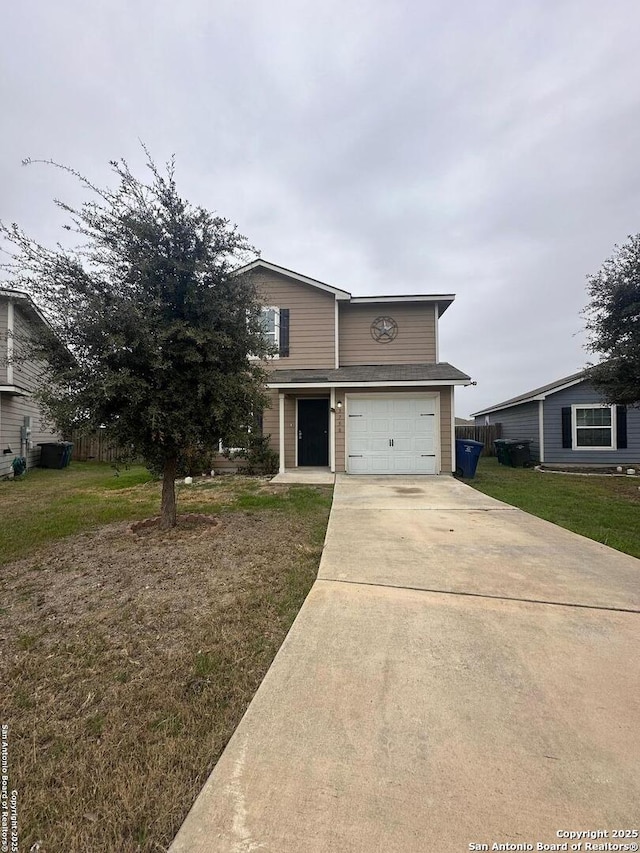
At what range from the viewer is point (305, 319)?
1145cm

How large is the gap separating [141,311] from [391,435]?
7.48 m

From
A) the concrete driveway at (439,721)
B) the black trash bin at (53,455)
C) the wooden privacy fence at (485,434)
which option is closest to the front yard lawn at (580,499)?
the concrete driveway at (439,721)

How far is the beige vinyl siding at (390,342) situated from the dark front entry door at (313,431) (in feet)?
5.69

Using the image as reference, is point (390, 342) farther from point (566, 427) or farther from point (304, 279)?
point (566, 427)

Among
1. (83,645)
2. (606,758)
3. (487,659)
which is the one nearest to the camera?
(606,758)

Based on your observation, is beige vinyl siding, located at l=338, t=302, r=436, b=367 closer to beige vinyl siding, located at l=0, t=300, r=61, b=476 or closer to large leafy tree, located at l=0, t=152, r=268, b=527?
large leafy tree, located at l=0, t=152, r=268, b=527

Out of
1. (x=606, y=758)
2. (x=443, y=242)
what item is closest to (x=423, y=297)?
(x=443, y=242)

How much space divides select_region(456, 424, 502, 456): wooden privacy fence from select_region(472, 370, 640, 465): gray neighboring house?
3910 millimetres

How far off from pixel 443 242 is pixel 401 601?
59.7ft

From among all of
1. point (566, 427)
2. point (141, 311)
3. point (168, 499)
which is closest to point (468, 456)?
point (566, 427)

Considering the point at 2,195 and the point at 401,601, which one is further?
the point at 2,195

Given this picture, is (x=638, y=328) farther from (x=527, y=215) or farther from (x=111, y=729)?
(x=111, y=729)

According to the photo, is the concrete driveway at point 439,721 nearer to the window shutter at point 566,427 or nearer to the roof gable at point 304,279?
the roof gable at point 304,279

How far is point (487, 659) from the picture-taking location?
7.41ft
